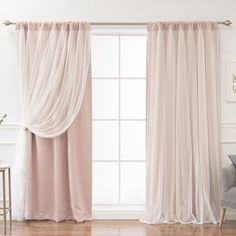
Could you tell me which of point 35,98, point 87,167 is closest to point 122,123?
point 87,167

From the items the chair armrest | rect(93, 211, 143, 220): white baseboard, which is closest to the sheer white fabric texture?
rect(93, 211, 143, 220): white baseboard

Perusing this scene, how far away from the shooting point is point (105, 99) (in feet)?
17.2

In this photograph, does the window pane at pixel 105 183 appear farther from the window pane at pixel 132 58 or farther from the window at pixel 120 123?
the window pane at pixel 132 58

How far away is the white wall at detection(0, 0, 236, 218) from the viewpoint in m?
4.88

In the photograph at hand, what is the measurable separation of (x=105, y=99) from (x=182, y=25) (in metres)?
1.31

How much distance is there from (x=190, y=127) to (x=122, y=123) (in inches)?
36.7

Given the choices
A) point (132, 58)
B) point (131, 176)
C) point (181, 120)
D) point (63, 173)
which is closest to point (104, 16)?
point (132, 58)

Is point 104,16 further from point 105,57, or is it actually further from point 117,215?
point 117,215

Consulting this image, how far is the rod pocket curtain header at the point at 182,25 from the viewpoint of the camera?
15.6 feet

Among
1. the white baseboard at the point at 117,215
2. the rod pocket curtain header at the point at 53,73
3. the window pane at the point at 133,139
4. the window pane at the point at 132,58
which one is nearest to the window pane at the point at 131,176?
the window pane at the point at 133,139

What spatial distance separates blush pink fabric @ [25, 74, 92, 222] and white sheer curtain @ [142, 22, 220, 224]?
72cm

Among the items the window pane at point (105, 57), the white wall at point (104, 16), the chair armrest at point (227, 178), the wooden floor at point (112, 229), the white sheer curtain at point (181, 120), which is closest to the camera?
the wooden floor at point (112, 229)

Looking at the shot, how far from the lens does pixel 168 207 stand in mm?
4742

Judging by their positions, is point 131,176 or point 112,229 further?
point 131,176
